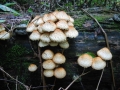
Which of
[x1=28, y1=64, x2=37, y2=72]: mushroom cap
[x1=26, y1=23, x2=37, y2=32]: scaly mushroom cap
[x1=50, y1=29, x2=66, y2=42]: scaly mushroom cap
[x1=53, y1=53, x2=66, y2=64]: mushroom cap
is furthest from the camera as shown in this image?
[x1=28, y1=64, x2=37, y2=72]: mushroom cap

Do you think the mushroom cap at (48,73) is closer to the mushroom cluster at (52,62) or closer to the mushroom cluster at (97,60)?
the mushroom cluster at (52,62)

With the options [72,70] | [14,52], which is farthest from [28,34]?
[72,70]

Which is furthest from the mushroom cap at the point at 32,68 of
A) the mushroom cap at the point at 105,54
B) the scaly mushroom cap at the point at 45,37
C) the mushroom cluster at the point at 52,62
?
the mushroom cap at the point at 105,54

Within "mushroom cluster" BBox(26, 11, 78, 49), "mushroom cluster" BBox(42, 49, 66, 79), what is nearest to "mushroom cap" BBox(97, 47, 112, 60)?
"mushroom cluster" BBox(26, 11, 78, 49)

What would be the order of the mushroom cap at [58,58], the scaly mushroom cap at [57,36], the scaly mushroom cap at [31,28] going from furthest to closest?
the scaly mushroom cap at [31,28] < the mushroom cap at [58,58] < the scaly mushroom cap at [57,36]

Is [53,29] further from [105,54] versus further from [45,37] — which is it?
[105,54]

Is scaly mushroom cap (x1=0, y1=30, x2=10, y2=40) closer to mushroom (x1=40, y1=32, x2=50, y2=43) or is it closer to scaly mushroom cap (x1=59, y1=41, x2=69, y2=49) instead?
mushroom (x1=40, y1=32, x2=50, y2=43)
